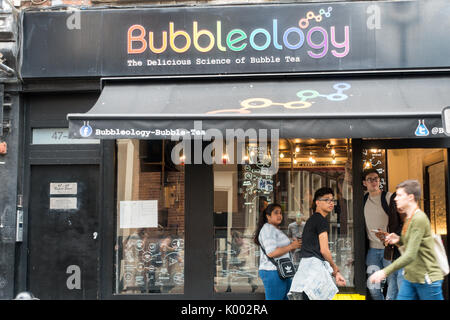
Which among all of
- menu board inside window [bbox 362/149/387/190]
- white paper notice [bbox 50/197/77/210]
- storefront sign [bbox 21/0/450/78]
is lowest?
white paper notice [bbox 50/197/77/210]

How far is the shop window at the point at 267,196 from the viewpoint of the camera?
7.44 m

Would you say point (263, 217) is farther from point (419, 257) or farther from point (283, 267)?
point (419, 257)

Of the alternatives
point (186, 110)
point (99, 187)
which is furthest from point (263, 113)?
point (99, 187)

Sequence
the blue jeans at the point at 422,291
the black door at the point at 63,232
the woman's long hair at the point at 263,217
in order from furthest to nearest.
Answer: the black door at the point at 63,232, the woman's long hair at the point at 263,217, the blue jeans at the point at 422,291

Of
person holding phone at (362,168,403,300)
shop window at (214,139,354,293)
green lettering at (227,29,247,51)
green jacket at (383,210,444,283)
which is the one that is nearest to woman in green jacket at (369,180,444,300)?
green jacket at (383,210,444,283)

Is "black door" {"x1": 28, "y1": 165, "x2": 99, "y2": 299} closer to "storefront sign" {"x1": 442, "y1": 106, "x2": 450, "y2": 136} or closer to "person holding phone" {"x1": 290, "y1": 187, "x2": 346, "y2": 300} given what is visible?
"person holding phone" {"x1": 290, "y1": 187, "x2": 346, "y2": 300}

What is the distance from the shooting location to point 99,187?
7.59 m

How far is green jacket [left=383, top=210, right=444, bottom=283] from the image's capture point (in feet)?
15.9

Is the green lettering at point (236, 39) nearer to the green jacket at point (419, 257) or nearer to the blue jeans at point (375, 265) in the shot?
the blue jeans at point (375, 265)

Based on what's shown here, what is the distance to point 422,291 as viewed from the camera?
16.0ft

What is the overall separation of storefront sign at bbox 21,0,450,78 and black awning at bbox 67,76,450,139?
9.9 inches

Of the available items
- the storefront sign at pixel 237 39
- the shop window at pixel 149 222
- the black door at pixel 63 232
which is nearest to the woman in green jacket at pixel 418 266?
the storefront sign at pixel 237 39

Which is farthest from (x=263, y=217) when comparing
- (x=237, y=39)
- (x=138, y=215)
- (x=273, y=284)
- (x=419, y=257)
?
(x=237, y=39)

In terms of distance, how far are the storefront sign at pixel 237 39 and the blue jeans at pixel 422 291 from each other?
3.38m
